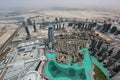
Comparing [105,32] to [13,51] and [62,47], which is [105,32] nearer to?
[62,47]

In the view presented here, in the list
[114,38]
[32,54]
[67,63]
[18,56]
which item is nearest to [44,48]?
[32,54]

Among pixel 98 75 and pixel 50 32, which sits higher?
pixel 50 32

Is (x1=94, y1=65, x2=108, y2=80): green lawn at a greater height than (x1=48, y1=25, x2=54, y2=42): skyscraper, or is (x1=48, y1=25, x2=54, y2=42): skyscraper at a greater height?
(x1=48, y1=25, x2=54, y2=42): skyscraper

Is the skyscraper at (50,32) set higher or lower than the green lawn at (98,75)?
higher

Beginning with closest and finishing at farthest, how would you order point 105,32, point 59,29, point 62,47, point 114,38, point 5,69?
point 5,69 → point 62,47 → point 114,38 → point 105,32 → point 59,29

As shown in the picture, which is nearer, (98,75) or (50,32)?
(98,75)

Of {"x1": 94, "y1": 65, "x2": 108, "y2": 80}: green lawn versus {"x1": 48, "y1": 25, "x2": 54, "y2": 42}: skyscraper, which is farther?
{"x1": 48, "y1": 25, "x2": 54, "y2": 42}: skyscraper

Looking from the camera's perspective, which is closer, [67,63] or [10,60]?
[67,63]

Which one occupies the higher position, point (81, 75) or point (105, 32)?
point (105, 32)

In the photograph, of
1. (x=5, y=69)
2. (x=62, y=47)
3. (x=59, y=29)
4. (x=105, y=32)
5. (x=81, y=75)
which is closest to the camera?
(x=81, y=75)

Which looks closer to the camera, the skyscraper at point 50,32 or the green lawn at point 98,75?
the green lawn at point 98,75
